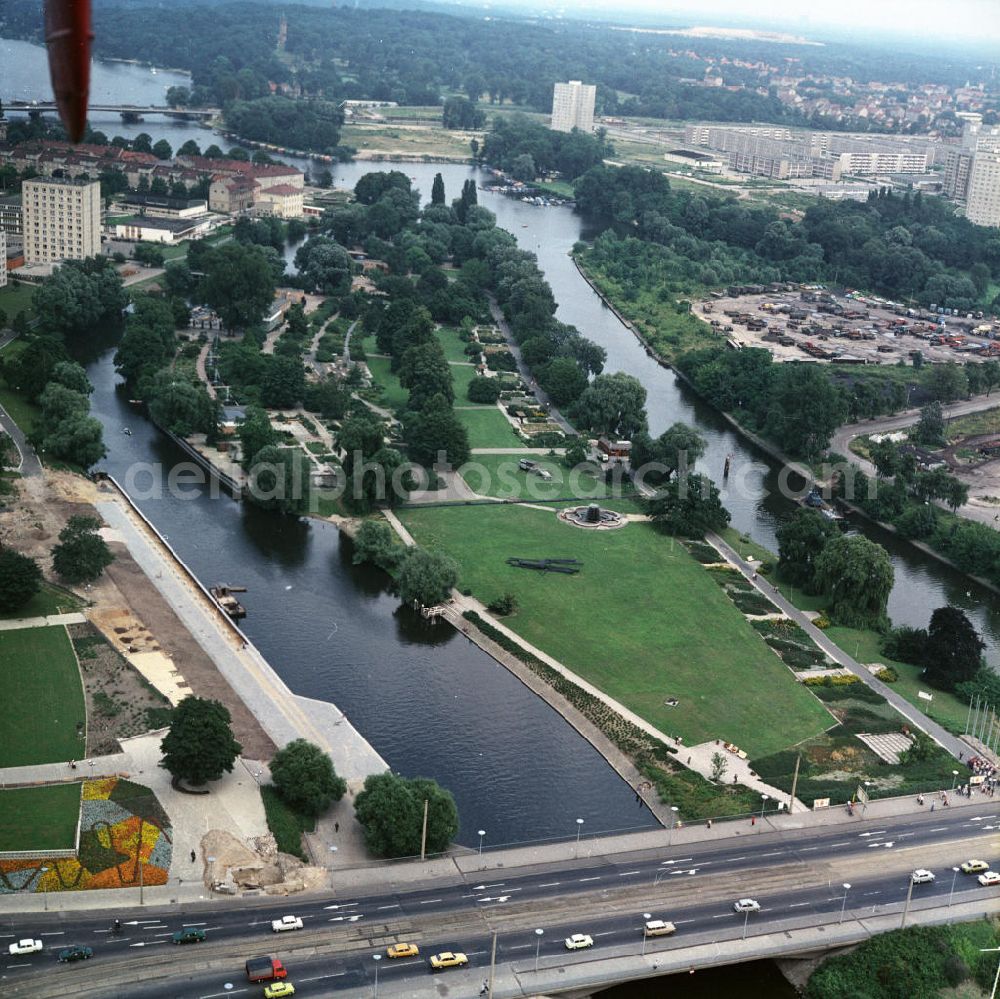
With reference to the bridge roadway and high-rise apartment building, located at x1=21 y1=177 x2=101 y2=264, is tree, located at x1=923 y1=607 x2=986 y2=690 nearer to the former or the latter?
the bridge roadway

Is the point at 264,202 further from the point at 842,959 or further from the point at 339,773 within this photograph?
the point at 842,959

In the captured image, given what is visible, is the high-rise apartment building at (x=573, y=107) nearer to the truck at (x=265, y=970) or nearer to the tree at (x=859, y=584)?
the tree at (x=859, y=584)

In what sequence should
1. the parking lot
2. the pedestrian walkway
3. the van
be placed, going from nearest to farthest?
the van → the pedestrian walkway → the parking lot

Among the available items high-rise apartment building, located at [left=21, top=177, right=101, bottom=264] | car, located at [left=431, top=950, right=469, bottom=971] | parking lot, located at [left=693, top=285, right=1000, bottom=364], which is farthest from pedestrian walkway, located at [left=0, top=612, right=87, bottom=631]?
parking lot, located at [left=693, top=285, right=1000, bottom=364]

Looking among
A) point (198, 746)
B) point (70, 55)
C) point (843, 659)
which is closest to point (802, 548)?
point (843, 659)

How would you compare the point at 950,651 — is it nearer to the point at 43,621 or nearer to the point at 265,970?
the point at 265,970

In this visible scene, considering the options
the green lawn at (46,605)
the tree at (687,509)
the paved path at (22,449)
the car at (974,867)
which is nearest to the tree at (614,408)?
the tree at (687,509)
